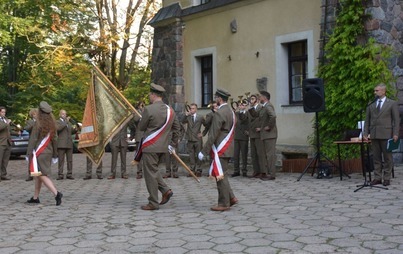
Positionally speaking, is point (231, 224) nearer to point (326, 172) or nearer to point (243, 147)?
point (326, 172)

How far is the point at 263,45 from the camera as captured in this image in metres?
15.3

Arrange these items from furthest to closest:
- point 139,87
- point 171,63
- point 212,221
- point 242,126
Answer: point 139,87 < point 171,63 < point 242,126 < point 212,221

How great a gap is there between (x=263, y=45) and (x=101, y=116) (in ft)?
22.6

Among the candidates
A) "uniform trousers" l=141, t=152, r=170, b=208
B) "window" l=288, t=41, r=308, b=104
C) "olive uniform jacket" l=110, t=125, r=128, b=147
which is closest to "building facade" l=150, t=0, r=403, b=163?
"window" l=288, t=41, r=308, b=104

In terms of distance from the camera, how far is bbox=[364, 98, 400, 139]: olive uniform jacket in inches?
394

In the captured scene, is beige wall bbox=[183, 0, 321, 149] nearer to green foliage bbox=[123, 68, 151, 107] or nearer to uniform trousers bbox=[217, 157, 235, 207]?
uniform trousers bbox=[217, 157, 235, 207]

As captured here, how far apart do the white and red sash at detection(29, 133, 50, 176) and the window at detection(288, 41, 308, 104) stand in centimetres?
758

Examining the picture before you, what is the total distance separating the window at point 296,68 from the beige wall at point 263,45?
0.53 feet

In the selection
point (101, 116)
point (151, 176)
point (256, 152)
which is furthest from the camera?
point (256, 152)

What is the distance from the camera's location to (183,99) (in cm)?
1842

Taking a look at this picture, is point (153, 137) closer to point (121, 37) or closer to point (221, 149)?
point (221, 149)

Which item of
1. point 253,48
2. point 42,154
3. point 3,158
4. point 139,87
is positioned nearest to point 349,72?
point 253,48

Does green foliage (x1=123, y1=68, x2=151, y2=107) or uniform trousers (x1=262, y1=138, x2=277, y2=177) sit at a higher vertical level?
green foliage (x1=123, y1=68, x2=151, y2=107)

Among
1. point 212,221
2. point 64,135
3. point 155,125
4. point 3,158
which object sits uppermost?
point 155,125
